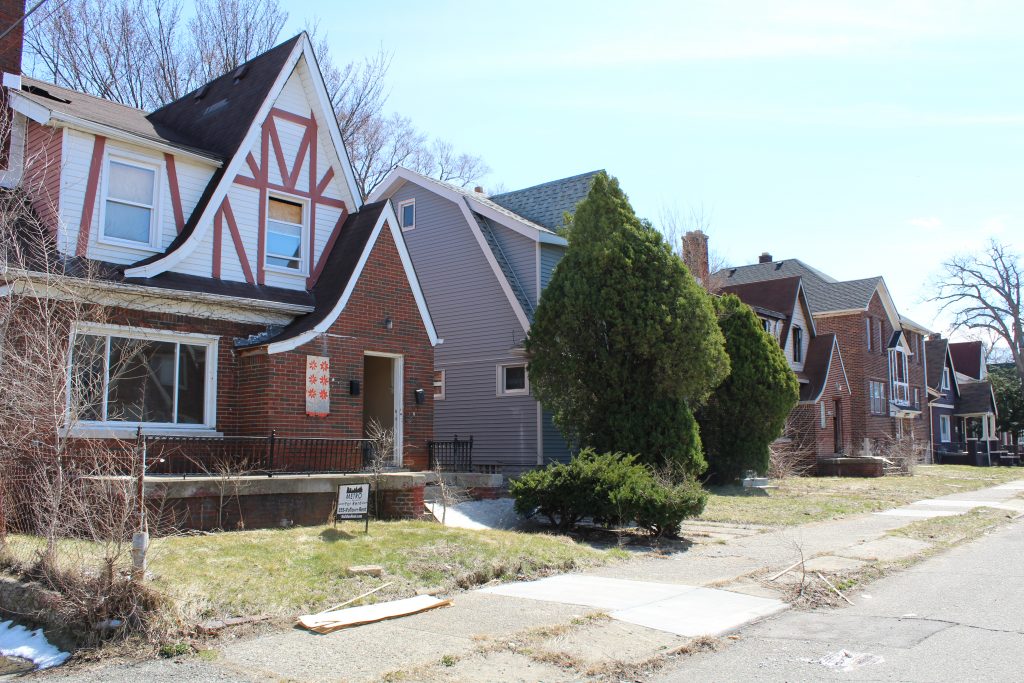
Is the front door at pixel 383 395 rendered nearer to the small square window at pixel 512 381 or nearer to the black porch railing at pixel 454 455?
the black porch railing at pixel 454 455

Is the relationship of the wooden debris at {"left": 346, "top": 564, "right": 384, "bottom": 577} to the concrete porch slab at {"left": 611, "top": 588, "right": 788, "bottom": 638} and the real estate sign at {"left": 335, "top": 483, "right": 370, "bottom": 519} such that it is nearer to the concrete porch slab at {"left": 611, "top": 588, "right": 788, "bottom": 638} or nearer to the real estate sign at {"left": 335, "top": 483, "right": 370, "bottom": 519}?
the real estate sign at {"left": 335, "top": 483, "right": 370, "bottom": 519}

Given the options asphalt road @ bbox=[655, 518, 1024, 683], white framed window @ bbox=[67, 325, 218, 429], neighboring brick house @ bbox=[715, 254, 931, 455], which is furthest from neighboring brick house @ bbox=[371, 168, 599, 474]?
neighboring brick house @ bbox=[715, 254, 931, 455]

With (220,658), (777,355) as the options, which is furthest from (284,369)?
(777,355)

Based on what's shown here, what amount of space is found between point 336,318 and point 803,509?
10.2 meters

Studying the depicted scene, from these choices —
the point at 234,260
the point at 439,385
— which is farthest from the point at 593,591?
the point at 439,385

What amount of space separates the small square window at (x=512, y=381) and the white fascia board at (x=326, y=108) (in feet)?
23.7

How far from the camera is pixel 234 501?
437 inches

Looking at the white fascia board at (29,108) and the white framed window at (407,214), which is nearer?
the white fascia board at (29,108)

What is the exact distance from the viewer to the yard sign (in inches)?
566

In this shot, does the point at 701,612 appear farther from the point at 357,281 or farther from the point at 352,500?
the point at 357,281

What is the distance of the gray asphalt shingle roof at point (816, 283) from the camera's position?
3950 centimetres

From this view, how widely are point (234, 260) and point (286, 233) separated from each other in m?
1.39

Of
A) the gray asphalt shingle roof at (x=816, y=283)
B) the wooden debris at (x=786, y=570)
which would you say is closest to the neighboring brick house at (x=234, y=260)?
the wooden debris at (x=786, y=570)

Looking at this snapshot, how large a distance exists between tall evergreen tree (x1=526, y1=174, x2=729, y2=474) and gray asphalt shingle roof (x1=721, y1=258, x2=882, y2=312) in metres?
21.3
